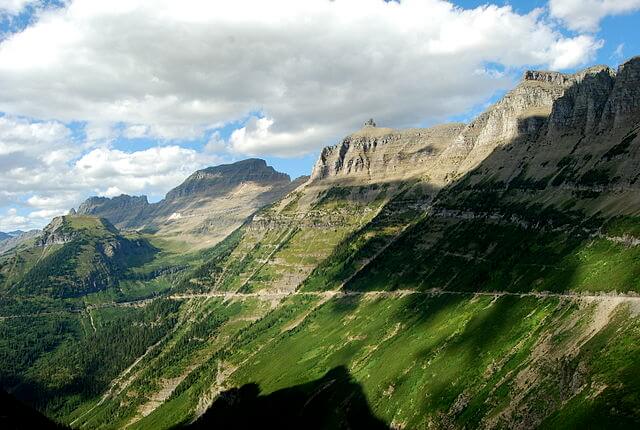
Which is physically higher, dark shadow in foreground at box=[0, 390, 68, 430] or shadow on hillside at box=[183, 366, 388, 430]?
dark shadow in foreground at box=[0, 390, 68, 430]

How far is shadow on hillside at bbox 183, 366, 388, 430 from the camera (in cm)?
13694

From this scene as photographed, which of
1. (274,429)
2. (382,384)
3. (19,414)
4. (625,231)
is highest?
(625,231)

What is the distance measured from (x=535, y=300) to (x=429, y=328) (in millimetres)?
43767

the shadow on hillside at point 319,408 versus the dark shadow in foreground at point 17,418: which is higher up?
the dark shadow in foreground at point 17,418

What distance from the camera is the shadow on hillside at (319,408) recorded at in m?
137

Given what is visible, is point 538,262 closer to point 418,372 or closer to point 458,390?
point 418,372

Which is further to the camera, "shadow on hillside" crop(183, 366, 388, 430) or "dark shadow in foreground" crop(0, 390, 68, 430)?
"dark shadow in foreground" crop(0, 390, 68, 430)

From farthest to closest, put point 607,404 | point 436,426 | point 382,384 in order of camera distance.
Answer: point 382,384 < point 436,426 < point 607,404

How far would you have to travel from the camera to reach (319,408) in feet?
526

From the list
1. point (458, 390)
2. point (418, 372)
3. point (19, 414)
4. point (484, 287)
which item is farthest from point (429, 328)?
point (19, 414)

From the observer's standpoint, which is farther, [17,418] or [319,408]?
[319,408]

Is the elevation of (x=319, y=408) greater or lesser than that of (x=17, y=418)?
lesser

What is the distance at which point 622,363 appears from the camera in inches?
3066

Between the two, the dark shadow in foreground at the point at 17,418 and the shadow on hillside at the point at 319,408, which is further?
the dark shadow in foreground at the point at 17,418
